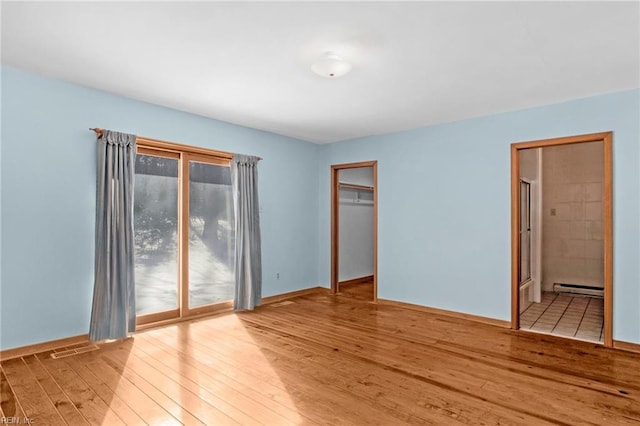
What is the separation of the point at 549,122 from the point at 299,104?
9.19 feet

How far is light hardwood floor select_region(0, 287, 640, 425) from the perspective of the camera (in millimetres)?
2248

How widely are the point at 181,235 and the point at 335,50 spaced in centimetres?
291

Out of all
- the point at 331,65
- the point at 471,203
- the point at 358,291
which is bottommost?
the point at 358,291

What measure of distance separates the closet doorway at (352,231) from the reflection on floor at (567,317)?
2.28m

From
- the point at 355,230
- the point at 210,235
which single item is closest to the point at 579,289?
the point at 355,230

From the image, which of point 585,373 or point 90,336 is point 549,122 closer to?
point 585,373

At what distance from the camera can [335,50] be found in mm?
2680

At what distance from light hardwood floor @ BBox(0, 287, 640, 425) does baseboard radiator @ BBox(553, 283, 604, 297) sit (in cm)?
297

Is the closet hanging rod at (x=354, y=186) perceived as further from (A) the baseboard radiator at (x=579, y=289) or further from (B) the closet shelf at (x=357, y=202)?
(A) the baseboard radiator at (x=579, y=289)

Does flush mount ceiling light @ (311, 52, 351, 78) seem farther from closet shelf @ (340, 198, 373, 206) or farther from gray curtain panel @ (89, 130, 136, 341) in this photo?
closet shelf @ (340, 198, 373, 206)

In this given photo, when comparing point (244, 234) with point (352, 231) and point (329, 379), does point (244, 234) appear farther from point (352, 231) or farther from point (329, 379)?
point (352, 231)

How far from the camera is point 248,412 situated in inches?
89.7

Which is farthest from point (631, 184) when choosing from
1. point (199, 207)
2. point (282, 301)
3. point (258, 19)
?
point (199, 207)

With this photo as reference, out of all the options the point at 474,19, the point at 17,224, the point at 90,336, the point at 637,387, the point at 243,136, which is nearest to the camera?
the point at 474,19
